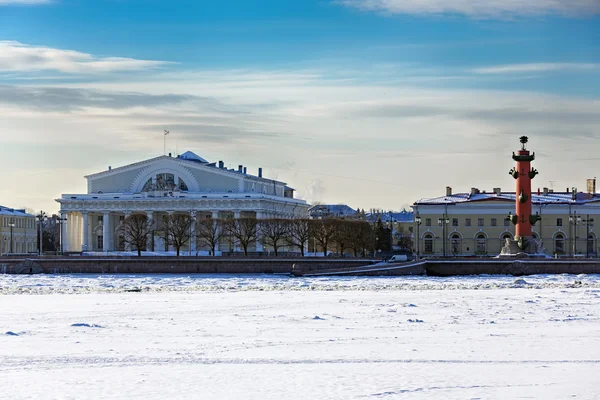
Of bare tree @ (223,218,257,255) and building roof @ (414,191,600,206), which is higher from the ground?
building roof @ (414,191,600,206)

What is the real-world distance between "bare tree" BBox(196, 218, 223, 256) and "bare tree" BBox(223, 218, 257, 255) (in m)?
0.88

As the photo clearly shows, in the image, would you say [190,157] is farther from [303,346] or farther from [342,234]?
[303,346]

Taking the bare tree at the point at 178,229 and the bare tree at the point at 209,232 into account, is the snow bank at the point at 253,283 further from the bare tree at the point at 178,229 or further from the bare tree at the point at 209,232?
the bare tree at the point at 209,232

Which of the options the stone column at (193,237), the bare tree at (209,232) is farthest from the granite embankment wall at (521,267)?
the stone column at (193,237)

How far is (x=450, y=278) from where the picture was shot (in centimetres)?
5316

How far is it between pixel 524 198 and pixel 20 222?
191 ft

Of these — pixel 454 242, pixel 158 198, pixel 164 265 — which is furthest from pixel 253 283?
pixel 158 198

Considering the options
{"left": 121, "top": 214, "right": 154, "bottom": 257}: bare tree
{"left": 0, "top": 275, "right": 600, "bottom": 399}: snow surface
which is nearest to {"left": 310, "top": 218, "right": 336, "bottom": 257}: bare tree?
{"left": 121, "top": 214, "right": 154, "bottom": 257}: bare tree

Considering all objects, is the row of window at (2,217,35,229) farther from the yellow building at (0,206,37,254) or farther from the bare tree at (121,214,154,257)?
the bare tree at (121,214,154,257)

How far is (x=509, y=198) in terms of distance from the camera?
86.9 m

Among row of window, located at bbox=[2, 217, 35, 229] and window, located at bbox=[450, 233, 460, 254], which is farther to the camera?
row of window, located at bbox=[2, 217, 35, 229]

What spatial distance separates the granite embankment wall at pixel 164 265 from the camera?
196 feet

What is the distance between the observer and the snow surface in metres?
16.4

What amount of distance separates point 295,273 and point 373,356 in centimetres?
3673
